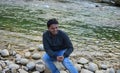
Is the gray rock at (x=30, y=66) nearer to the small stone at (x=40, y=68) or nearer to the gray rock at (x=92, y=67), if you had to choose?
the small stone at (x=40, y=68)

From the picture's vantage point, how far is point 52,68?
23.2 feet

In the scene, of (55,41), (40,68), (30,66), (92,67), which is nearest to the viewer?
(55,41)

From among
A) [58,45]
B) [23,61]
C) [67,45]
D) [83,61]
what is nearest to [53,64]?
[58,45]

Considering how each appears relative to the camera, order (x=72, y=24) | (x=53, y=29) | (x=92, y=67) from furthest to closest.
Result: (x=72, y=24) < (x=92, y=67) < (x=53, y=29)

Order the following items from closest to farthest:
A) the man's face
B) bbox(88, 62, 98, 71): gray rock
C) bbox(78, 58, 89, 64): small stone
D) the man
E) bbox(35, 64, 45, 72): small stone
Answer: the man's face < the man < bbox(35, 64, 45, 72): small stone < bbox(88, 62, 98, 71): gray rock < bbox(78, 58, 89, 64): small stone

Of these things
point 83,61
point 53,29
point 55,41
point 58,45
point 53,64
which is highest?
point 53,29

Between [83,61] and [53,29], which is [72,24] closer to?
[83,61]

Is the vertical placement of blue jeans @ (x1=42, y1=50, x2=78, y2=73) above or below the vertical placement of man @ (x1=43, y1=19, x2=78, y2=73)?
below

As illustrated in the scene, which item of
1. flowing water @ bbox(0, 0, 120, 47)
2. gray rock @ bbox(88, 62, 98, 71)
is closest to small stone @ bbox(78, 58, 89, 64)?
gray rock @ bbox(88, 62, 98, 71)

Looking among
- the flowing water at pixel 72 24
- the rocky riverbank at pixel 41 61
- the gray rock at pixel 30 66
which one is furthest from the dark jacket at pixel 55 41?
the flowing water at pixel 72 24

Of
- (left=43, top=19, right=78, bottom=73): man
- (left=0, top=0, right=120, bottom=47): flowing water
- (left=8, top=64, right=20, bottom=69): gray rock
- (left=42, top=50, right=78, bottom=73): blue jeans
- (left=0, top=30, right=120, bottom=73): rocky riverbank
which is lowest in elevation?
(left=0, top=0, right=120, bottom=47): flowing water

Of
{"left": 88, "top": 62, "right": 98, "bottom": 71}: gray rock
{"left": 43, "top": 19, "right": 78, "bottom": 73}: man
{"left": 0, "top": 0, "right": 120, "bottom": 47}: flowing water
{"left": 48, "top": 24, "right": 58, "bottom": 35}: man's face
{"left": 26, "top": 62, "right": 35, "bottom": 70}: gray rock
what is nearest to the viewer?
{"left": 48, "top": 24, "right": 58, "bottom": 35}: man's face

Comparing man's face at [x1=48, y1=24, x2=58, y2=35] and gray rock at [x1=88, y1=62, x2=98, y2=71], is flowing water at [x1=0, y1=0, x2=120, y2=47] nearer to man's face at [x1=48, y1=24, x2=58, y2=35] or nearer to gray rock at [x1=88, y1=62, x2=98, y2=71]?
gray rock at [x1=88, y1=62, x2=98, y2=71]

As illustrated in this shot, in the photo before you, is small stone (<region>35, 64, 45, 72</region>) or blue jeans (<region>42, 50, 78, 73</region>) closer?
blue jeans (<region>42, 50, 78, 73</region>)
